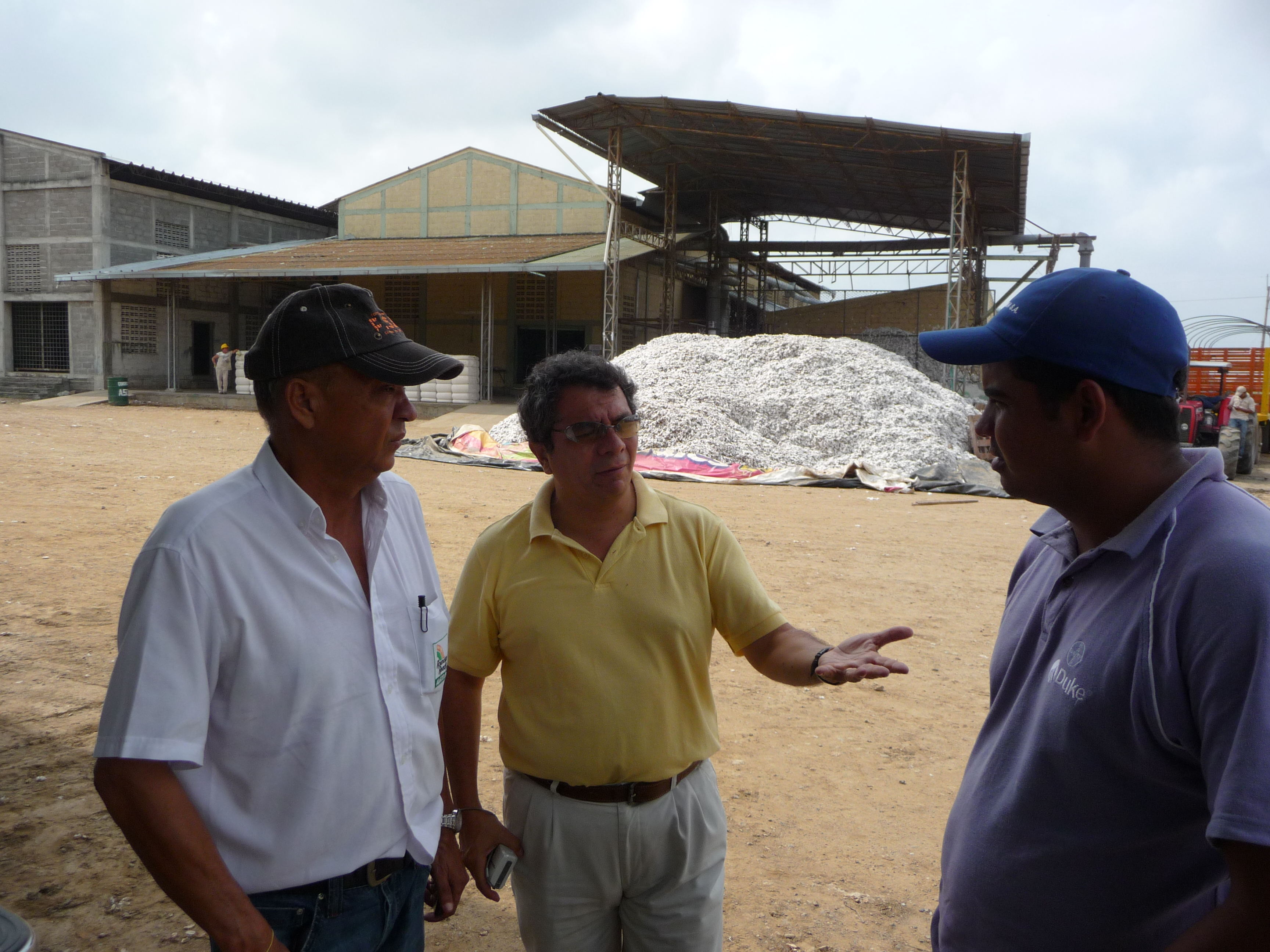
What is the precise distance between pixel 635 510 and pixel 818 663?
0.54 metres

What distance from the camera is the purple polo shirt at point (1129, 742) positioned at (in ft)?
3.77

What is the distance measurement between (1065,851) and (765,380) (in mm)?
16820

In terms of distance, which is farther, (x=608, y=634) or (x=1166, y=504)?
(x=608, y=634)

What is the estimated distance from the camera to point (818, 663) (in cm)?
197

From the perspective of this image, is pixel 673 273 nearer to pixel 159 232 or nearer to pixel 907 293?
pixel 907 293

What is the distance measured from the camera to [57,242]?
27766mm

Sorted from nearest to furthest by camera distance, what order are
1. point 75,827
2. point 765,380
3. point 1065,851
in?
1. point 1065,851
2. point 75,827
3. point 765,380

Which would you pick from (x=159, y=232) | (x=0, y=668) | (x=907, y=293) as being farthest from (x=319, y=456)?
(x=159, y=232)

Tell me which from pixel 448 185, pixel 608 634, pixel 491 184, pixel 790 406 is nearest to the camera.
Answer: pixel 608 634

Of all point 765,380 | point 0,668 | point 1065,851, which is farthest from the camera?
point 765,380

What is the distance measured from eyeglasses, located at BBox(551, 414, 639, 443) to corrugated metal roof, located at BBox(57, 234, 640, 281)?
2073cm

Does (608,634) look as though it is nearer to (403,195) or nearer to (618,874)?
(618,874)

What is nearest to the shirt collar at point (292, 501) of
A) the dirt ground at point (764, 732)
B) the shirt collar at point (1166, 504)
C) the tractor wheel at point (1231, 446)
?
the shirt collar at point (1166, 504)

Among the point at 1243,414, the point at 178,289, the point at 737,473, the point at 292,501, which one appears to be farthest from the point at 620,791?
the point at 178,289
